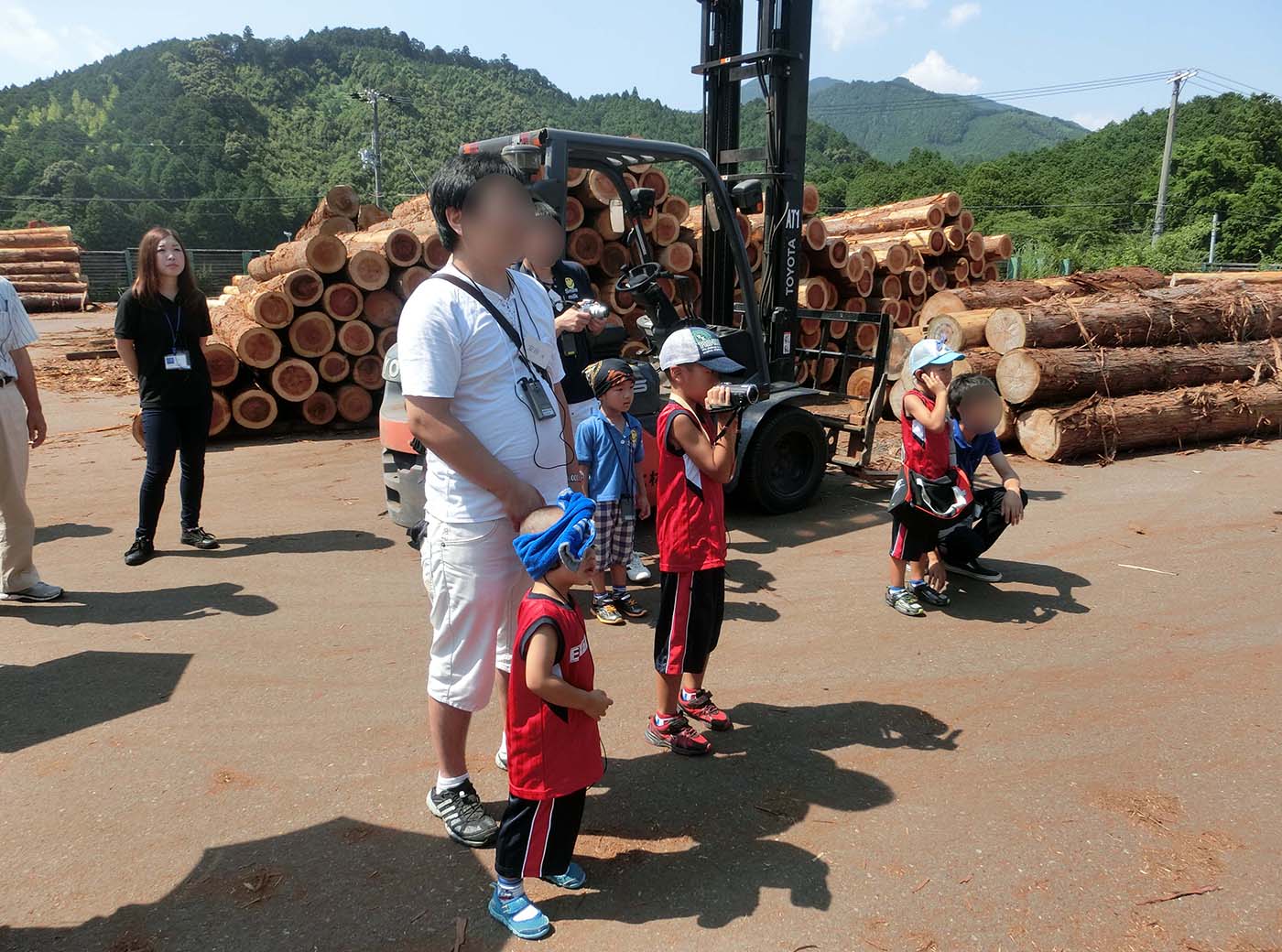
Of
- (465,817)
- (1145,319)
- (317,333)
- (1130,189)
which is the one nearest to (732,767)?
(465,817)

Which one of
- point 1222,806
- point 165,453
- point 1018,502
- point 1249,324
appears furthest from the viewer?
point 1249,324

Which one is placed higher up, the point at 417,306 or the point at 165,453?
the point at 417,306

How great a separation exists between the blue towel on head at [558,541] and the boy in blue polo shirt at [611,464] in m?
2.06

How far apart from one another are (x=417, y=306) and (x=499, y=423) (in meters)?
0.40

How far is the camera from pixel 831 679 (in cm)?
411

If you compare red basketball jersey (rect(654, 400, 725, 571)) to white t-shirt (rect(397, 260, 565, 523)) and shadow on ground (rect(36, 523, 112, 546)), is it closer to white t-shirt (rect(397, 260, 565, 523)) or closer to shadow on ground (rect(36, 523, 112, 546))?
white t-shirt (rect(397, 260, 565, 523))

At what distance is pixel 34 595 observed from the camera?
495cm

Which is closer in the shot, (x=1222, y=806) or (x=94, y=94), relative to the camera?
(x=1222, y=806)

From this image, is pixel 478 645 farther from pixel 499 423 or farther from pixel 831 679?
pixel 831 679

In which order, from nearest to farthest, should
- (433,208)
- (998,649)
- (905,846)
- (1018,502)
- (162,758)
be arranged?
1. (433,208)
2. (905,846)
3. (162,758)
4. (998,649)
5. (1018,502)

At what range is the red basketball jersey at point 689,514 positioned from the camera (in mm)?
3375

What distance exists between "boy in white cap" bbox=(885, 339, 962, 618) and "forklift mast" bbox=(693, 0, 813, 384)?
2.50 metres

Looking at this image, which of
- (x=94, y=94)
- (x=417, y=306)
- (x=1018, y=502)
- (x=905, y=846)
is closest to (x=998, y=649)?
(x=1018, y=502)

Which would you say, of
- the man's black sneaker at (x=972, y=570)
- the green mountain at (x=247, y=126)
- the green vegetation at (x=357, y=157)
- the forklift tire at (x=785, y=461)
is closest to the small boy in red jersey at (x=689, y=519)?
the man's black sneaker at (x=972, y=570)
